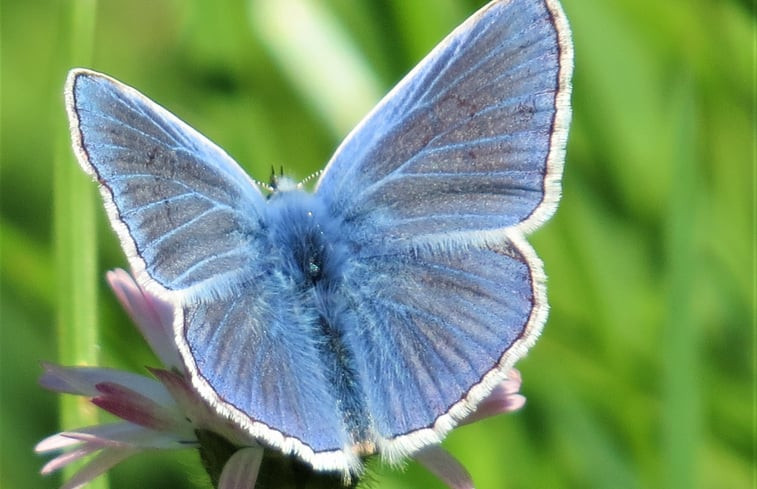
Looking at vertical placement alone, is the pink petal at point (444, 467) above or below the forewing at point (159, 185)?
below

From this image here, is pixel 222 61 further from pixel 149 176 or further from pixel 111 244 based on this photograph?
pixel 149 176

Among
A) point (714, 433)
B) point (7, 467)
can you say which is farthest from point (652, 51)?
point (7, 467)

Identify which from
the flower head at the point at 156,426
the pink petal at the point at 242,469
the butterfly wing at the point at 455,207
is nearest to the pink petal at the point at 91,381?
the flower head at the point at 156,426

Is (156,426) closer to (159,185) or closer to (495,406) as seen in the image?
(159,185)

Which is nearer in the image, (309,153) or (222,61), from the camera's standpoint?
(222,61)

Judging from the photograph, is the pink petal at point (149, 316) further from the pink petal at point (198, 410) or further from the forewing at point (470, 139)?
the forewing at point (470, 139)

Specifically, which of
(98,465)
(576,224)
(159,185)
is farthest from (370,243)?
(576,224)

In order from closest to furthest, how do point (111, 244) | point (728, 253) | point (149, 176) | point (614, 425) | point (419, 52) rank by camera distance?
point (149, 176), point (614, 425), point (419, 52), point (728, 253), point (111, 244)
